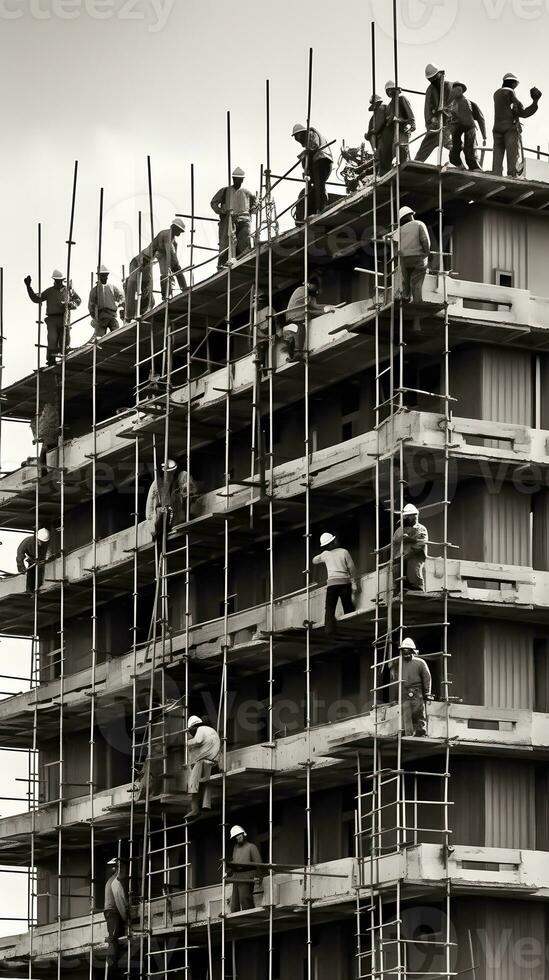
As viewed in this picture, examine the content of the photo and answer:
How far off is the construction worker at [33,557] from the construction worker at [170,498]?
735 cm

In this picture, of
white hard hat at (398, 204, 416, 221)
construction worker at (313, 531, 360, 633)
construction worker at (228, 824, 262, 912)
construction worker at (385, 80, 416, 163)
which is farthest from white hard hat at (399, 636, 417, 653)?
construction worker at (385, 80, 416, 163)

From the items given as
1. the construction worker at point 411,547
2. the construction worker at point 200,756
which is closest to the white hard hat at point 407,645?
the construction worker at point 411,547

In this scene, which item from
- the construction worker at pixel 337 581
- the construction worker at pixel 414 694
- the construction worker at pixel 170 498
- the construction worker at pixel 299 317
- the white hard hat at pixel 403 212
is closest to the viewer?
the construction worker at pixel 414 694

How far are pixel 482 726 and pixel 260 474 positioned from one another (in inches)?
324

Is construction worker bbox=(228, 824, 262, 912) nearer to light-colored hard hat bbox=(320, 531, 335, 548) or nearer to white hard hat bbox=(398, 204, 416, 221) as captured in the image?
light-colored hard hat bbox=(320, 531, 335, 548)

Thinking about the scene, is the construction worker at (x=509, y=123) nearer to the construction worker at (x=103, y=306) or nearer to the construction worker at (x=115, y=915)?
the construction worker at (x=103, y=306)

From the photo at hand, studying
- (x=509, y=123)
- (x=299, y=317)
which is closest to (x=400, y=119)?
(x=509, y=123)

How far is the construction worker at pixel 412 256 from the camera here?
54.4 meters

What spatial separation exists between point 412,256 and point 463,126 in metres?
4.01

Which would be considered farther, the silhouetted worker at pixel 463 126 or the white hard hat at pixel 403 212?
the silhouetted worker at pixel 463 126

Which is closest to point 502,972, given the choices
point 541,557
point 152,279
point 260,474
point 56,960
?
point 541,557

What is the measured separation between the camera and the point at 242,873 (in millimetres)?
57375

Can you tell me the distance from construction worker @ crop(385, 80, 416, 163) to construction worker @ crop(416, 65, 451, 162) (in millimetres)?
388

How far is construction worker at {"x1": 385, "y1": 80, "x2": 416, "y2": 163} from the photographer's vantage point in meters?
56.6
